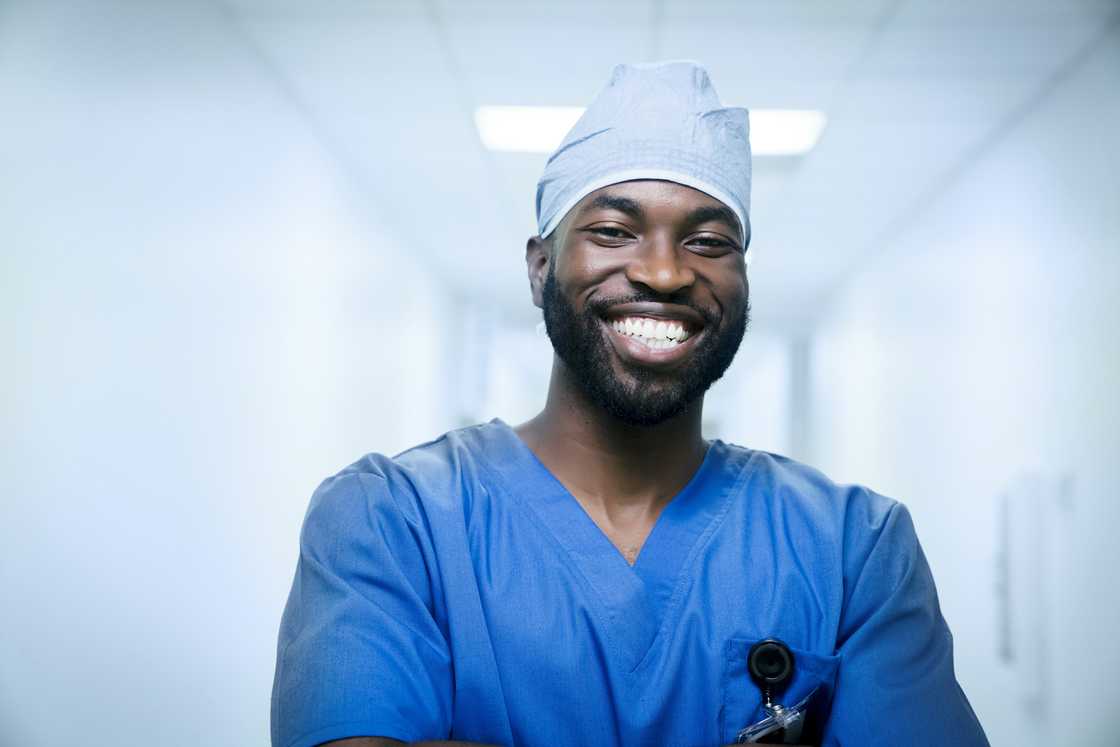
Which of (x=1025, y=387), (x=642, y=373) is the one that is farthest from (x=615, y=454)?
(x=1025, y=387)

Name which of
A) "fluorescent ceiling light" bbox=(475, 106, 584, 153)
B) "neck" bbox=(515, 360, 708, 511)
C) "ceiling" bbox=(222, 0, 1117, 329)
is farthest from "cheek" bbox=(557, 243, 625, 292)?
"fluorescent ceiling light" bbox=(475, 106, 584, 153)

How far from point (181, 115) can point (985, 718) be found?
2.65 meters

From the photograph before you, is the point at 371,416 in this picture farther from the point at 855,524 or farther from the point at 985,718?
the point at 855,524

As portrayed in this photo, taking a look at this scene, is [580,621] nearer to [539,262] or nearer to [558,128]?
[539,262]

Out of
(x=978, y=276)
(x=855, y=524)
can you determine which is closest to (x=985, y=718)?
(x=978, y=276)

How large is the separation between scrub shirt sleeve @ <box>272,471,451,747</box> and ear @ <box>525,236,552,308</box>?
1.25 feet

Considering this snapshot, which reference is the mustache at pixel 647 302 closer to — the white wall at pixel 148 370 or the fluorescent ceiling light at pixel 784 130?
the white wall at pixel 148 370

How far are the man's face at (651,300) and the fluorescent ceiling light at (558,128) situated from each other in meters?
1.72

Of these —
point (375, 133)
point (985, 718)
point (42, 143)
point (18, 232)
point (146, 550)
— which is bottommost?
point (985, 718)

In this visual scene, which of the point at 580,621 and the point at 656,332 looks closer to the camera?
the point at 580,621

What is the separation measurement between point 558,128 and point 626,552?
2074 mm

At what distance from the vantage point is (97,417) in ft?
5.28

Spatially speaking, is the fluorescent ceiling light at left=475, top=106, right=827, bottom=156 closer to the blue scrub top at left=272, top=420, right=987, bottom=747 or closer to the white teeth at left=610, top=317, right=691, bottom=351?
the white teeth at left=610, top=317, right=691, bottom=351

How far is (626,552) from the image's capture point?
1.10 meters
